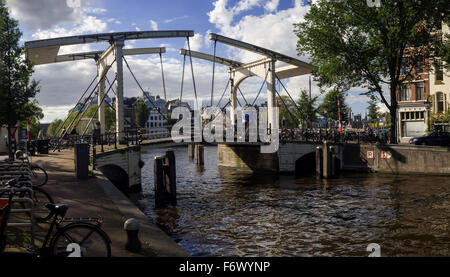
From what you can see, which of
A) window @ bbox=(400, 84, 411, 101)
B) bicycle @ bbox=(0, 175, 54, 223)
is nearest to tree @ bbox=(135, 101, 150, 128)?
window @ bbox=(400, 84, 411, 101)

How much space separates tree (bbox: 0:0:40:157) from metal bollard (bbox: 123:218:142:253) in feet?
41.0

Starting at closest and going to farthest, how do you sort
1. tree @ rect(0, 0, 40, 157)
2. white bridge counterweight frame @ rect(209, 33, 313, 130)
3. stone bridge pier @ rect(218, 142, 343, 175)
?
tree @ rect(0, 0, 40, 157) → white bridge counterweight frame @ rect(209, 33, 313, 130) → stone bridge pier @ rect(218, 142, 343, 175)

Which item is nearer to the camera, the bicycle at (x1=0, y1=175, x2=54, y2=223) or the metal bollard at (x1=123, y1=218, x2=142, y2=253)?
the metal bollard at (x1=123, y1=218, x2=142, y2=253)

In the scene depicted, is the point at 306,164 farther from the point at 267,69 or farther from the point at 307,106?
the point at 307,106

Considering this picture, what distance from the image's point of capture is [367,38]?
22.1 m

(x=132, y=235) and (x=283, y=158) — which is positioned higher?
(x=132, y=235)

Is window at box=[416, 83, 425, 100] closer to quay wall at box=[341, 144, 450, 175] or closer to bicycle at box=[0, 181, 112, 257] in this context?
quay wall at box=[341, 144, 450, 175]

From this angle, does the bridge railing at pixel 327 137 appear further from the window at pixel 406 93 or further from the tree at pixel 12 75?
the tree at pixel 12 75

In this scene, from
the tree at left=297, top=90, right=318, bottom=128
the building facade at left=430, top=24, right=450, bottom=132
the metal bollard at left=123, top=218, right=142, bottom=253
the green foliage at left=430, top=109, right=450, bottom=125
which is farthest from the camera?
the tree at left=297, top=90, right=318, bottom=128

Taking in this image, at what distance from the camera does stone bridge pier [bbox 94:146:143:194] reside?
15.8 meters

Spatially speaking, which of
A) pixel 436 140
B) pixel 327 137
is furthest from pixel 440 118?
pixel 327 137

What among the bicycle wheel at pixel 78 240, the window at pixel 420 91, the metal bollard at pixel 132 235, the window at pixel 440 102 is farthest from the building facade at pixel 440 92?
the bicycle wheel at pixel 78 240

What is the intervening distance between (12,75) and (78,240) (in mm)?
13634

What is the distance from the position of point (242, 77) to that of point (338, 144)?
372 inches
